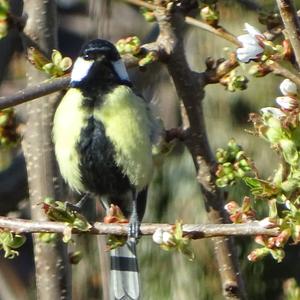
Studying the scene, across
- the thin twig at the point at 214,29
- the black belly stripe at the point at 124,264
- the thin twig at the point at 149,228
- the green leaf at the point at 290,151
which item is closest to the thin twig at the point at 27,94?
the thin twig at the point at 149,228

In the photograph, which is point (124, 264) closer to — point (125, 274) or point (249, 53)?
point (125, 274)

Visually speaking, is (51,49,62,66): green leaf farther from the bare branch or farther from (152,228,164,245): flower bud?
the bare branch

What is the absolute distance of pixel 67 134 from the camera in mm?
2621

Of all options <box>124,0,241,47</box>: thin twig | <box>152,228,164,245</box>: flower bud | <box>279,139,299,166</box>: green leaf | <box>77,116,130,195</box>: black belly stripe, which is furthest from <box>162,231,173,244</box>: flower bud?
<box>77,116,130,195</box>: black belly stripe

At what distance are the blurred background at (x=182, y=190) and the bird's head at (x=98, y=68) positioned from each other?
0.66 ft

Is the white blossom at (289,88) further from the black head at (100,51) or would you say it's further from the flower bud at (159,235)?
the black head at (100,51)

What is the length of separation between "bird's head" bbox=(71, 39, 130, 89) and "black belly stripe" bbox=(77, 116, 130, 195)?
126 mm

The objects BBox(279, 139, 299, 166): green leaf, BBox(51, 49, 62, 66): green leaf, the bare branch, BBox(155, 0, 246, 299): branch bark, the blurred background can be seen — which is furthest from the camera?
the blurred background

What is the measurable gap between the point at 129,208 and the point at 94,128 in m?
0.31

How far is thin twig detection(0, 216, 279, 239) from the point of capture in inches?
60.4

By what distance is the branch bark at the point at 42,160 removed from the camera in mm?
2229

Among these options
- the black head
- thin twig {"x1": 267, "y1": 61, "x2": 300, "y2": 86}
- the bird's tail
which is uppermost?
the black head

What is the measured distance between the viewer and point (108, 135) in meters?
2.62

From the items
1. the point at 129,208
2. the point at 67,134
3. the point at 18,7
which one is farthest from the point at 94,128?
the point at 18,7
